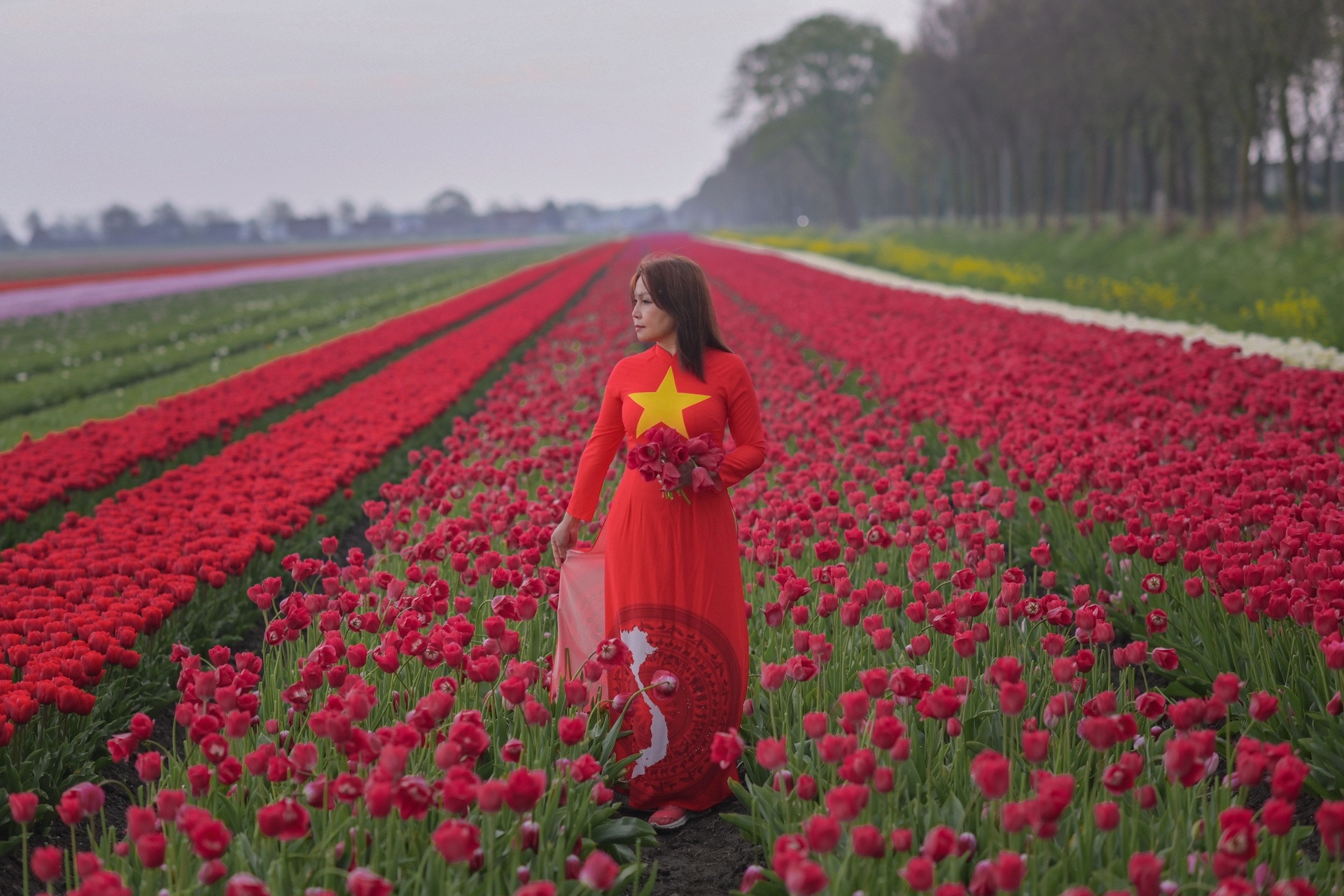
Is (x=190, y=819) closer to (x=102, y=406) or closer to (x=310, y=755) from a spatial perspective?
(x=310, y=755)

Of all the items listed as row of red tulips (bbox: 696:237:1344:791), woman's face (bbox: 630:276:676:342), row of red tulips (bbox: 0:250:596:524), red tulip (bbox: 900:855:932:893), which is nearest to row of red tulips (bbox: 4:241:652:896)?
red tulip (bbox: 900:855:932:893)

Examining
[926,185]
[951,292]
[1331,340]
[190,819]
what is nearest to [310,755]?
[190,819]

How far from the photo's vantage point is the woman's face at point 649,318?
3.61 meters

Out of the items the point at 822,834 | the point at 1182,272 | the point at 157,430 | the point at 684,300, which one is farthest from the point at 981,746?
the point at 1182,272

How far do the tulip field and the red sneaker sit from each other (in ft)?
0.35

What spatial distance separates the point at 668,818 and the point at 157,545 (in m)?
3.32

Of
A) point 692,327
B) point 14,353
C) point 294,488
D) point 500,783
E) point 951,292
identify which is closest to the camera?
point 500,783

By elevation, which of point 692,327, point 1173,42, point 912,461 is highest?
point 1173,42

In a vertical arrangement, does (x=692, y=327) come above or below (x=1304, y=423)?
above

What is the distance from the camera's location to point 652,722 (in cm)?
351

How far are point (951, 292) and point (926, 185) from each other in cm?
6552

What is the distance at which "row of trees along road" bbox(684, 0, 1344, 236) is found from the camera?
78.1ft

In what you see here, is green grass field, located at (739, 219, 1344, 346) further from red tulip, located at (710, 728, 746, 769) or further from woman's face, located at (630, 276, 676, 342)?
red tulip, located at (710, 728, 746, 769)

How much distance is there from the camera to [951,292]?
24156 millimetres
